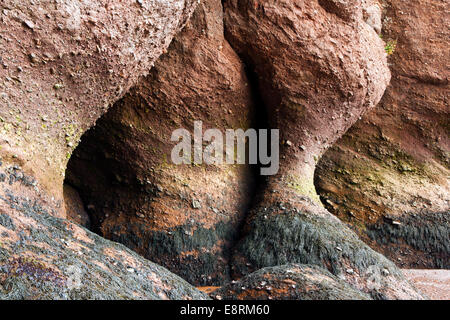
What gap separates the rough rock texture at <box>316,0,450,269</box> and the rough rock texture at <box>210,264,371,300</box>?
2933 mm

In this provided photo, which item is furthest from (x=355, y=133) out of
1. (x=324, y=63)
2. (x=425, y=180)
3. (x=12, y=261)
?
(x=12, y=261)

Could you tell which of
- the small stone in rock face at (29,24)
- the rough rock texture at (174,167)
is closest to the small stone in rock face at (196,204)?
the rough rock texture at (174,167)

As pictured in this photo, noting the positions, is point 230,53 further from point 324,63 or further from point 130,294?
point 130,294

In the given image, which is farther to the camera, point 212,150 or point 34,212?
point 212,150

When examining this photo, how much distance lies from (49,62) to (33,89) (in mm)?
190

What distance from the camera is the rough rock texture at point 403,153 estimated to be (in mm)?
5566

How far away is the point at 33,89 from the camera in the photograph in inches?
114

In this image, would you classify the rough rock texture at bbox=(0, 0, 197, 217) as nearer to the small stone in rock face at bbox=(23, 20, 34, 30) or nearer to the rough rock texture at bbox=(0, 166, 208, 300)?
the small stone in rock face at bbox=(23, 20, 34, 30)

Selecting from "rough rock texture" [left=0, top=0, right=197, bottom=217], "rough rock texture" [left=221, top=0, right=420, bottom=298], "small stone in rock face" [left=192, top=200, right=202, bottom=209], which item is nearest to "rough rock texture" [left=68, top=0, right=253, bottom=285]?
"small stone in rock face" [left=192, top=200, right=202, bottom=209]

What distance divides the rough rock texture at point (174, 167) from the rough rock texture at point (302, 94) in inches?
10.7

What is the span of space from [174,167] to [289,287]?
2262 mm

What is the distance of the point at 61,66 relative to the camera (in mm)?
3008

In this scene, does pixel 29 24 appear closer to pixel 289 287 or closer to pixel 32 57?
pixel 32 57

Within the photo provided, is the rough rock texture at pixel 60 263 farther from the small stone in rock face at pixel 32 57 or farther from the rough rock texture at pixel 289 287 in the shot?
the small stone in rock face at pixel 32 57
